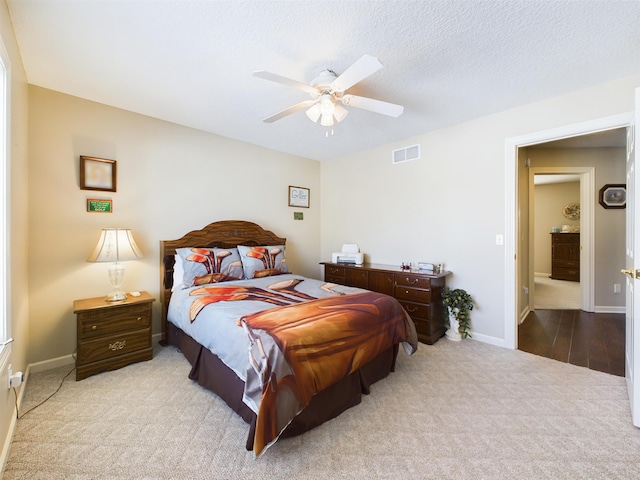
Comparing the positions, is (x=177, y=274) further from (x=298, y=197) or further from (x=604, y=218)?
(x=604, y=218)

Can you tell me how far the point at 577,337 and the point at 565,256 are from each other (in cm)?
430

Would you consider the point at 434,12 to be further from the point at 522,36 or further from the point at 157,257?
the point at 157,257

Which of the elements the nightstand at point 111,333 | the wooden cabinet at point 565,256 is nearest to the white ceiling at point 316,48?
the nightstand at point 111,333

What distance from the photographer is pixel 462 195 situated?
10.6 ft

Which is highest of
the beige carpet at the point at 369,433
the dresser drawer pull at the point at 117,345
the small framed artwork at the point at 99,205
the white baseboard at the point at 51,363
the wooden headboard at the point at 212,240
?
the small framed artwork at the point at 99,205

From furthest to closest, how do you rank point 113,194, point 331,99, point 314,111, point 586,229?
point 586,229, point 113,194, point 314,111, point 331,99

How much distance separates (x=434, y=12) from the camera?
1.59 meters

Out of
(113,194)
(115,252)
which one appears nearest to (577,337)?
(115,252)

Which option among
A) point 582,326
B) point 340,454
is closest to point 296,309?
Result: point 340,454

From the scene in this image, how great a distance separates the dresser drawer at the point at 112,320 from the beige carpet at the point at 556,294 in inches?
222

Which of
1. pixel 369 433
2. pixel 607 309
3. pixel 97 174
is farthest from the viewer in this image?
pixel 607 309

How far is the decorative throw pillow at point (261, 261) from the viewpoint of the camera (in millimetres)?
3303

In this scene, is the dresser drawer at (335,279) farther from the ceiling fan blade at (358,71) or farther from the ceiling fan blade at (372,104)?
the ceiling fan blade at (358,71)

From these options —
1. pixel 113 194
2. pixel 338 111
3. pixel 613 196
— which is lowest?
pixel 113 194
